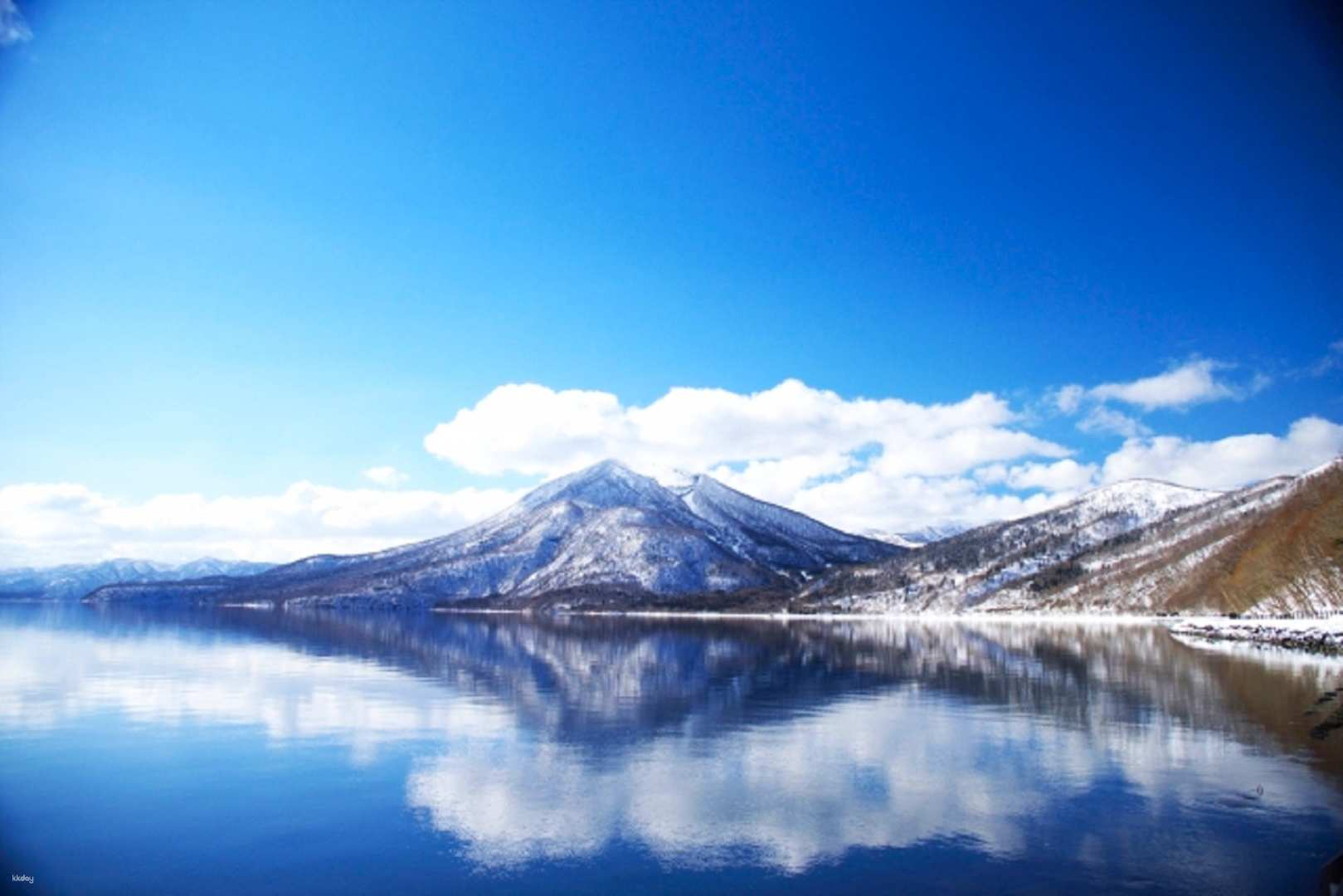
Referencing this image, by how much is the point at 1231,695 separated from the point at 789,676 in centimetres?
3016

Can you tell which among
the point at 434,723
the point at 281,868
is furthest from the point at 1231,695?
the point at 281,868

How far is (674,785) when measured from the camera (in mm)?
29688

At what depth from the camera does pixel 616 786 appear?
29.4 m

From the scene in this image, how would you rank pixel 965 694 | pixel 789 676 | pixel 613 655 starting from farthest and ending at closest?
pixel 613 655
pixel 789 676
pixel 965 694

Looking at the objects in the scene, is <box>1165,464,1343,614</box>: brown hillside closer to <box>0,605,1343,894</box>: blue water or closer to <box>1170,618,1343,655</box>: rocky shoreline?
<box>1170,618,1343,655</box>: rocky shoreline

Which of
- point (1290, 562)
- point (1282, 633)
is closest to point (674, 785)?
point (1282, 633)

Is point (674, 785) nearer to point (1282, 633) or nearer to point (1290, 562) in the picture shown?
point (1282, 633)

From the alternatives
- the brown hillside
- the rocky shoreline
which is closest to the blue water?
the rocky shoreline

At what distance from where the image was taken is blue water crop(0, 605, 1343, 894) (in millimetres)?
21391

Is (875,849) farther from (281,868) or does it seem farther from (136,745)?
(136,745)

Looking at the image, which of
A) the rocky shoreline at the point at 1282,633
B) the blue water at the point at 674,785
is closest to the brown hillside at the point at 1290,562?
the rocky shoreline at the point at 1282,633

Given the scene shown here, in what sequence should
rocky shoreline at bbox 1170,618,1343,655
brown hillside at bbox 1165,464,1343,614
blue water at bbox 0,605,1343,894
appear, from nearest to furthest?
1. blue water at bbox 0,605,1343,894
2. rocky shoreline at bbox 1170,618,1343,655
3. brown hillside at bbox 1165,464,1343,614

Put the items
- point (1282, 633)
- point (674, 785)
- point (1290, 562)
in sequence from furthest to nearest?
point (1290, 562), point (1282, 633), point (674, 785)

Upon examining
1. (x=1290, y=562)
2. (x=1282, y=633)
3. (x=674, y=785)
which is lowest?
(x=674, y=785)
